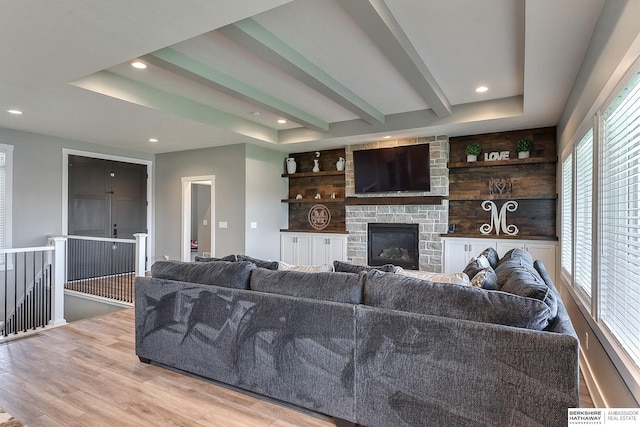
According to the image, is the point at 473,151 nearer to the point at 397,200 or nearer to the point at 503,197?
the point at 503,197

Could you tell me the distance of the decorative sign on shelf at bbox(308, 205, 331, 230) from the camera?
296 inches

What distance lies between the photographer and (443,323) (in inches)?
73.2

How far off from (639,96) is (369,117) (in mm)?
3643

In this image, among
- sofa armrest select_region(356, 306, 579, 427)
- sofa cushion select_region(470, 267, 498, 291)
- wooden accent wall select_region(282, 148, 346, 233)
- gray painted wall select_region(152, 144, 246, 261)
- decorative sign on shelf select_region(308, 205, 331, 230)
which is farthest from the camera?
decorative sign on shelf select_region(308, 205, 331, 230)

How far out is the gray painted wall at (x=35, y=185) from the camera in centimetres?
557

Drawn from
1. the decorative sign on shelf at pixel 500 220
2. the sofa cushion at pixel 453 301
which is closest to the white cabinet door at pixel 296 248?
the decorative sign on shelf at pixel 500 220

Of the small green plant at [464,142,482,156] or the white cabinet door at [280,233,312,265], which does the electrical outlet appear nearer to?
the small green plant at [464,142,482,156]

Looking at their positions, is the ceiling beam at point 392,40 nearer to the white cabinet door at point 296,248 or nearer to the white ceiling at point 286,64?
the white ceiling at point 286,64

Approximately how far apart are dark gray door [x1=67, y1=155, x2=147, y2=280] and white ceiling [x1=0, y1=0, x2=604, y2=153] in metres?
0.92

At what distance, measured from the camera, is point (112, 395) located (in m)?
2.46

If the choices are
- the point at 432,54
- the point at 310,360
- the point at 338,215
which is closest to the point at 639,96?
the point at 432,54

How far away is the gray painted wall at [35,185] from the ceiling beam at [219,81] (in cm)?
376

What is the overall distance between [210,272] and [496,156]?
4.95 metres

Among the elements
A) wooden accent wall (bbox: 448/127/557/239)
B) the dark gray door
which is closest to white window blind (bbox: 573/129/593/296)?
wooden accent wall (bbox: 448/127/557/239)
